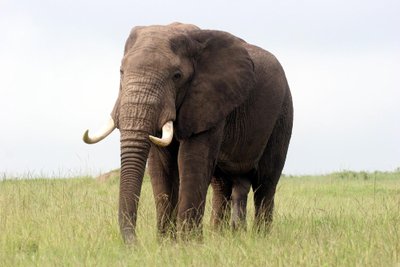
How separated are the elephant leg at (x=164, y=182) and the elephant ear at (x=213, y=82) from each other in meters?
0.46

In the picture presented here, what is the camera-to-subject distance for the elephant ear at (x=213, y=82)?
7902 millimetres

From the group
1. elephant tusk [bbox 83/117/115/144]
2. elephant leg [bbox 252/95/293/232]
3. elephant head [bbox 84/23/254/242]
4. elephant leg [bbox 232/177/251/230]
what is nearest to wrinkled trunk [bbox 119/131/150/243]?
elephant head [bbox 84/23/254/242]

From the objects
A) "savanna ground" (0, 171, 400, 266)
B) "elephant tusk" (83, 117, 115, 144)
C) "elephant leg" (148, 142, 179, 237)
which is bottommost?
"savanna ground" (0, 171, 400, 266)

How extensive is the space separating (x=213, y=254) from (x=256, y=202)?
3656mm

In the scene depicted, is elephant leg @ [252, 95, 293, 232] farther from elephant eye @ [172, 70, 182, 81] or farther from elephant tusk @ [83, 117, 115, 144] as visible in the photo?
elephant tusk @ [83, 117, 115, 144]

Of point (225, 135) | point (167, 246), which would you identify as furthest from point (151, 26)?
point (167, 246)

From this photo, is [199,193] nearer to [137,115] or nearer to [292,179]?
[137,115]

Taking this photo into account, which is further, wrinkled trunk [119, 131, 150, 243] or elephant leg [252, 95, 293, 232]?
elephant leg [252, 95, 293, 232]

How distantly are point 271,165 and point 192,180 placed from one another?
2484mm

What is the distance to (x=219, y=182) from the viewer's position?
1020cm

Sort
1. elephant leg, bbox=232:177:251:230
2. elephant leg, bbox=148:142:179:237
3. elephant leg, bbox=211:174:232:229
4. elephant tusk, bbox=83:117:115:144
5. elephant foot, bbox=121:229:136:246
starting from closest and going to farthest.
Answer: elephant foot, bbox=121:229:136:246 → elephant tusk, bbox=83:117:115:144 → elephant leg, bbox=148:142:179:237 → elephant leg, bbox=232:177:251:230 → elephant leg, bbox=211:174:232:229

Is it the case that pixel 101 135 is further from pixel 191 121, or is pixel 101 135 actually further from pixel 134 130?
pixel 191 121

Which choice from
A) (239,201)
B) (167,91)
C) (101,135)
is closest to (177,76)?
(167,91)

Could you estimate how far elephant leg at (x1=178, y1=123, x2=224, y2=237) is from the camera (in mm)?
7902
